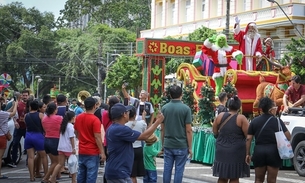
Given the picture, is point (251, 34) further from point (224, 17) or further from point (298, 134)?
point (224, 17)

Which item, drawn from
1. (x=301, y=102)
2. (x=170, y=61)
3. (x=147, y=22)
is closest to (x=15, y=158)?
(x=301, y=102)

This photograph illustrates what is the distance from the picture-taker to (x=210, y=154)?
16.7 metres

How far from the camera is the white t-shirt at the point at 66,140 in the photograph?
12109 mm

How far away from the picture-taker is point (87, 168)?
10.5 meters

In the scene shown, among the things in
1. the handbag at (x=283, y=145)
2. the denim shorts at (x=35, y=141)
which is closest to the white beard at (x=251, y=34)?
the denim shorts at (x=35, y=141)

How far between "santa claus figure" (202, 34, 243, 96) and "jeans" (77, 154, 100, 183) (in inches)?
403

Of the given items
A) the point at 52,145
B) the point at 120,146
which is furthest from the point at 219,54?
the point at 120,146

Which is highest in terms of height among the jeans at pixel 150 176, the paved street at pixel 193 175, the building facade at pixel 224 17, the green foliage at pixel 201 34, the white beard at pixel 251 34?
the building facade at pixel 224 17

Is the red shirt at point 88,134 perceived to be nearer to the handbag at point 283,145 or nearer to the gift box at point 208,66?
the handbag at point 283,145

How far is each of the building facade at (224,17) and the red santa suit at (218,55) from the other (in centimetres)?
1560

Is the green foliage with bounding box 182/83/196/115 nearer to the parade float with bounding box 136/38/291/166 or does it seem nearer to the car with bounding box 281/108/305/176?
the parade float with bounding box 136/38/291/166

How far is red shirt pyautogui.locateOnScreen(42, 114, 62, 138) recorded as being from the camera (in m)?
12.8

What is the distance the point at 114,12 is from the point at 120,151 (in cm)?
6719

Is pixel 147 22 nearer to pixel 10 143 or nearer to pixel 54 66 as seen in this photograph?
pixel 54 66
